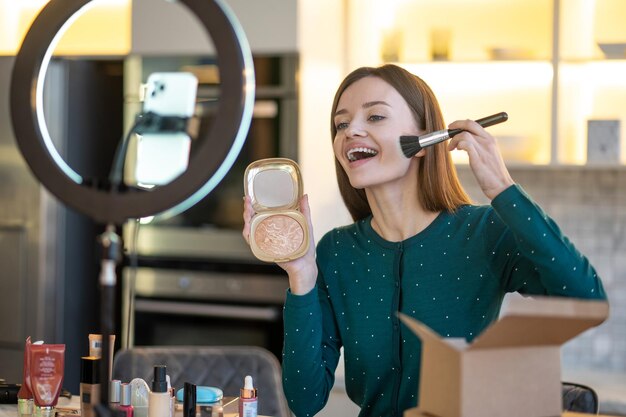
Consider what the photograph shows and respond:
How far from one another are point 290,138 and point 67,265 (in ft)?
3.47

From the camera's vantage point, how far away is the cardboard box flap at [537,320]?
114cm

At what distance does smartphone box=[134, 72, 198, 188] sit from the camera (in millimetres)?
1050

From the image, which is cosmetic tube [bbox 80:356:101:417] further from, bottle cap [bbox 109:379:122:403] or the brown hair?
the brown hair

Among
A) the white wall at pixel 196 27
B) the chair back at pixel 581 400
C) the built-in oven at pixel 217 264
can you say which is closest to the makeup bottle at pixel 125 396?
the chair back at pixel 581 400

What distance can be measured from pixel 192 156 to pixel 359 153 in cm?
79

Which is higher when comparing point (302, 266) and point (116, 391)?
point (302, 266)

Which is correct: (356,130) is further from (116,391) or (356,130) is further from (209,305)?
(209,305)

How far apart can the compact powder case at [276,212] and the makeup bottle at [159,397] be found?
26cm

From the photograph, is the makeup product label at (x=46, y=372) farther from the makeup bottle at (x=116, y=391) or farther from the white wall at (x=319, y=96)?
the white wall at (x=319, y=96)

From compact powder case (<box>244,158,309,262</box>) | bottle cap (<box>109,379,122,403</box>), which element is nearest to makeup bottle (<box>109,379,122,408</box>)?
bottle cap (<box>109,379,122,403</box>)

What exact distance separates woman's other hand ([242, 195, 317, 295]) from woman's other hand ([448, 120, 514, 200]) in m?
0.29

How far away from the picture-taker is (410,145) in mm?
1648

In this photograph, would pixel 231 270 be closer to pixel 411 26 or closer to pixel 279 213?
pixel 411 26

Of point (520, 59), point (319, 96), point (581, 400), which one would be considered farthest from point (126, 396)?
point (520, 59)
